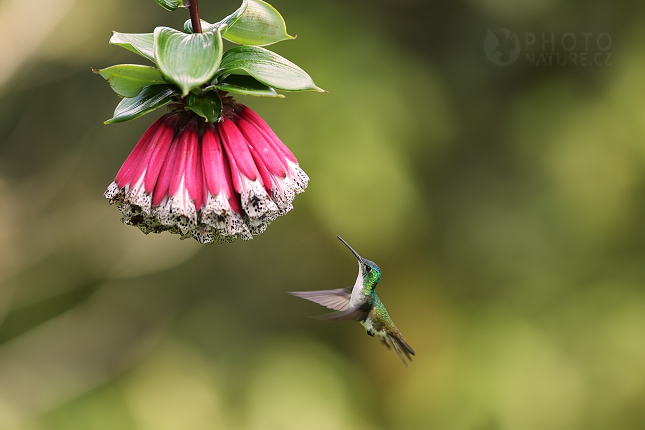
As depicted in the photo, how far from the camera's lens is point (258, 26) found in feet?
3.92

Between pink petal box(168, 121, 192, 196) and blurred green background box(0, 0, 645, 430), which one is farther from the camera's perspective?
blurred green background box(0, 0, 645, 430)

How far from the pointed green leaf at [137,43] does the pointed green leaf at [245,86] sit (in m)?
0.14

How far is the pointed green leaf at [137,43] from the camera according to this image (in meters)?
1.04

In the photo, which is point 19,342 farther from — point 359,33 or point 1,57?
point 359,33

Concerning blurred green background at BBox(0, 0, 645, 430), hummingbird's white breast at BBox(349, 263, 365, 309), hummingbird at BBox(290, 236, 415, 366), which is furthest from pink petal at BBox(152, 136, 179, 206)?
blurred green background at BBox(0, 0, 645, 430)

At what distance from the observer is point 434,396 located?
3.90 metres

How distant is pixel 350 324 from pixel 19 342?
7.58ft

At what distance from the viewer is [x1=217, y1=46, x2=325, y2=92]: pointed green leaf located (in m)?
1.06

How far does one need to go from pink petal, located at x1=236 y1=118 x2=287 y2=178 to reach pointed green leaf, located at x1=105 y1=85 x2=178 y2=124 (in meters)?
0.15

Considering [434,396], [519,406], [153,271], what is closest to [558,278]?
[519,406]

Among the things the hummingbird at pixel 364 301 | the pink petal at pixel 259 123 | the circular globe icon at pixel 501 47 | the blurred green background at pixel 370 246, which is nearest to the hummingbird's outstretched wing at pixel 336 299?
the hummingbird at pixel 364 301

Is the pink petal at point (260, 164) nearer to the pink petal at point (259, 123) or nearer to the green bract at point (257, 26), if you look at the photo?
the pink petal at point (259, 123)

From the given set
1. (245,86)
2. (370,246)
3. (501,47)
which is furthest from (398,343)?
(501,47)

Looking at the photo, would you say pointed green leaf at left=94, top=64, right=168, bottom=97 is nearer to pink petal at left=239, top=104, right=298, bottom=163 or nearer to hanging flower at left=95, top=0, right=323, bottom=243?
hanging flower at left=95, top=0, right=323, bottom=243
